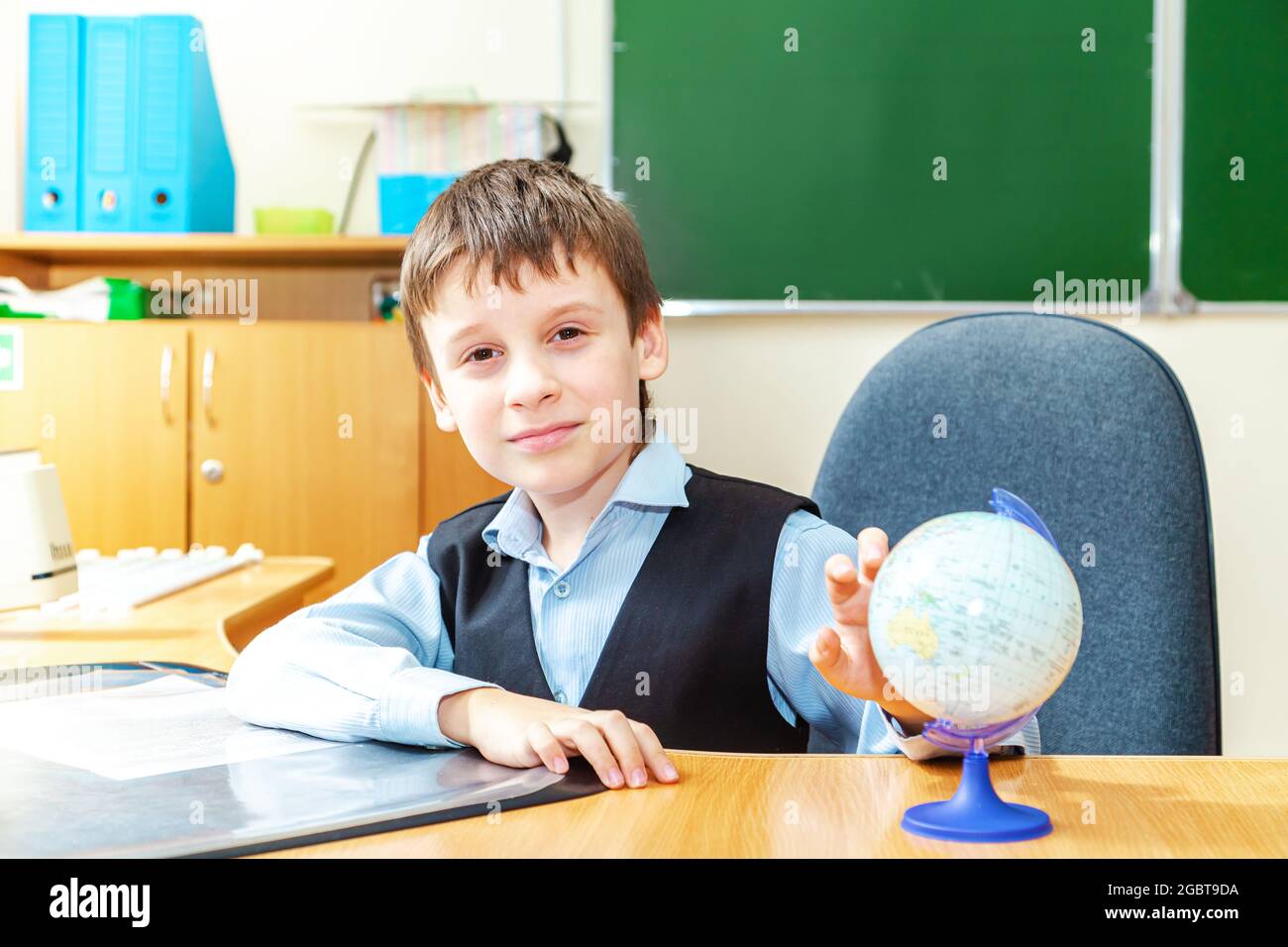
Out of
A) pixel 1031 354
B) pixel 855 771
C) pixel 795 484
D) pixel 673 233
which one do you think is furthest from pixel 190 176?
pixel 855 771

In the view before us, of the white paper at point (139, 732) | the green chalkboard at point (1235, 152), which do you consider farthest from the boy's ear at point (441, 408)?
the green chalkboard at point (1235, 152)

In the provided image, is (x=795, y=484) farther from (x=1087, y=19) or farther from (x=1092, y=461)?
(x=1092, y=461)

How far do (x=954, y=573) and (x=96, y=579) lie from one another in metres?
1.38

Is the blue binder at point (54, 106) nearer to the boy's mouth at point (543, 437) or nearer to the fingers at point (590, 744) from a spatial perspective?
the boy's mouth at point (543, 437)

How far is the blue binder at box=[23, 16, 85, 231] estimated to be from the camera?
2381 mm

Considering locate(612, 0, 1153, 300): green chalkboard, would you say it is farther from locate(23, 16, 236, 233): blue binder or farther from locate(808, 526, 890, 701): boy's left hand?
locate(808, 526, 890, 701): boy's left hand

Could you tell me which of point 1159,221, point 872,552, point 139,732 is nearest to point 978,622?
point 872,552

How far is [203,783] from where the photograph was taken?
2.27 ft

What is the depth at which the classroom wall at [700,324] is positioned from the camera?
255 cm

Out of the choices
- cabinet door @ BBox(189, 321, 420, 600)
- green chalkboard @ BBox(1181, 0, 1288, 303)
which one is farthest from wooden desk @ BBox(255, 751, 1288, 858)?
green chalkboard @ BBox(1181, 0, 1288, 303)

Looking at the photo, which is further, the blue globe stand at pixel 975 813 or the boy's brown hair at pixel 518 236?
the boy's brown hair at pixel 518 236

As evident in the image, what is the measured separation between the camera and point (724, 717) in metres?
1.03

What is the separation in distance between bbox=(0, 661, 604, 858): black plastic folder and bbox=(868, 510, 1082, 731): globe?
0.22 meters

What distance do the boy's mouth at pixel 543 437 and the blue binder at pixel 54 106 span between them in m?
1.89
